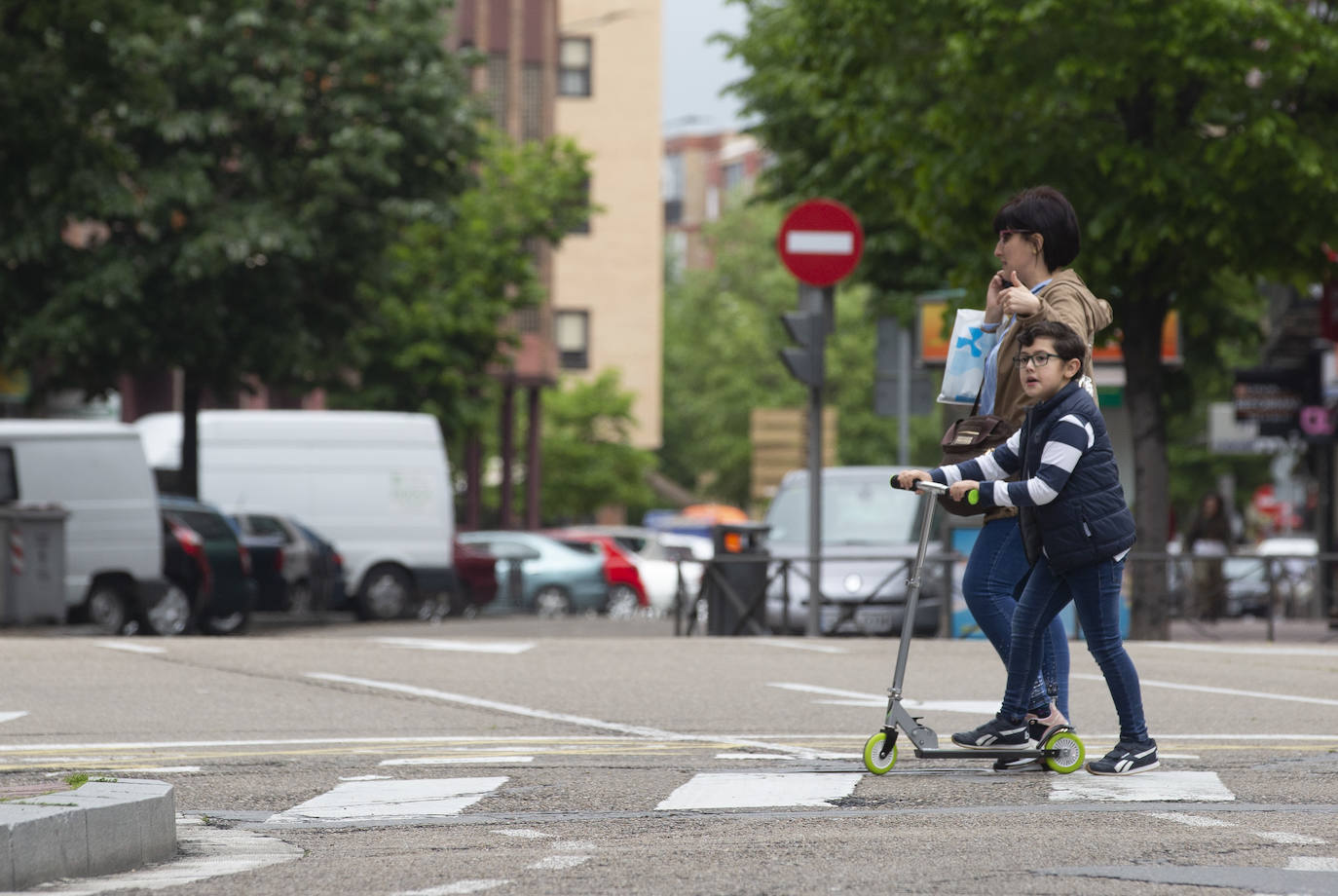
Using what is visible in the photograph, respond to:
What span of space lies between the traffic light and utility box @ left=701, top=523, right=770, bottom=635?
1.48 meters

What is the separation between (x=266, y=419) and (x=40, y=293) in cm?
348

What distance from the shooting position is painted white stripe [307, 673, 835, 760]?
884 cm

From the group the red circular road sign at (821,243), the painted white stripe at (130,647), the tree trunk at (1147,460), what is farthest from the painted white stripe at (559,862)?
the tree trunk at (1147,460)

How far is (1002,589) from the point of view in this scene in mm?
7953

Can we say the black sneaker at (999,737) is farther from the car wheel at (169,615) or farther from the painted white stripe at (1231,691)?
the car wheel at (169,615)

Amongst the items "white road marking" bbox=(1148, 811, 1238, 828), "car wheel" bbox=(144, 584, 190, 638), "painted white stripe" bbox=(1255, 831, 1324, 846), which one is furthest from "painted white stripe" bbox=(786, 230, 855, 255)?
"painted white stripe" bbox=(1255, 831, 1324, 846)

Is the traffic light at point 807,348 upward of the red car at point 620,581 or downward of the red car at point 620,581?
upward

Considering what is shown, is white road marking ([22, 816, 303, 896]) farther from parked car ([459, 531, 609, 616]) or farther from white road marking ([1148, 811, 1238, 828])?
parked car ([459, 531, 609, 616])

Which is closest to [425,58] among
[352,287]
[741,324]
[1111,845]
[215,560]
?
[352,287]

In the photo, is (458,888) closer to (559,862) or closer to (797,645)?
(559,862)

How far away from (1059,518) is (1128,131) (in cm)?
1200

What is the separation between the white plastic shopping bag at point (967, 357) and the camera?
8125 millimetres

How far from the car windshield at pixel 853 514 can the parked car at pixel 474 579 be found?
12448 mm

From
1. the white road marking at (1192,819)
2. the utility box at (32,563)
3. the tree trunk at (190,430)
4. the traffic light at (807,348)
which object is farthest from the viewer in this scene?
the tree trunk at (190,430)
